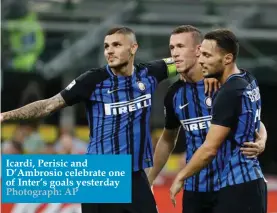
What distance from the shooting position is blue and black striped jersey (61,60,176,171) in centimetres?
816

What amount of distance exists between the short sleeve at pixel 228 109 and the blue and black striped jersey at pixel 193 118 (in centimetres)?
76

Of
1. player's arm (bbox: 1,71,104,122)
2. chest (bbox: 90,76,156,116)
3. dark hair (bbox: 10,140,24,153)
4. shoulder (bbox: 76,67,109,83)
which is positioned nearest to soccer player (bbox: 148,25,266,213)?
chest (bbox: 90,76,156,116)

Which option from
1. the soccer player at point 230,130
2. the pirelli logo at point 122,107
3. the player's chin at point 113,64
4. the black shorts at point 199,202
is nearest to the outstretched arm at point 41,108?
the pirelli logo at point 122,107

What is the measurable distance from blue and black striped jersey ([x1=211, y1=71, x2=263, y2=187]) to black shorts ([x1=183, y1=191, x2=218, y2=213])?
1.26 feet

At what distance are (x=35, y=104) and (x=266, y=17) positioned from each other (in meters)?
10.6

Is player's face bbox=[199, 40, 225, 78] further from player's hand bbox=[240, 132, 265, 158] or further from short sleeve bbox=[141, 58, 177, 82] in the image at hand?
short sleeve bbox=[141, 58, 177, 82]

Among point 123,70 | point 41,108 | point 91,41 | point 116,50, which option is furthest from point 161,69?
point 91,41

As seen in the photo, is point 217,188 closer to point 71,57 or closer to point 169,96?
point 169,96

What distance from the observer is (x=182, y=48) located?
26.7 ft

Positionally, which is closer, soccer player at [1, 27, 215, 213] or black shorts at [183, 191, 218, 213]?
black shorts at [183, 191, 218, 213]

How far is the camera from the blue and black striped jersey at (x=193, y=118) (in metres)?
7.92

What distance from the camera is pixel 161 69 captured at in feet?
28.2

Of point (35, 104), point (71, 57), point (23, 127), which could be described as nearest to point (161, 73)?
point (35, 104)

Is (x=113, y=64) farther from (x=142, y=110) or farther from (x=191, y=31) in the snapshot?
(x=191, y=31)
